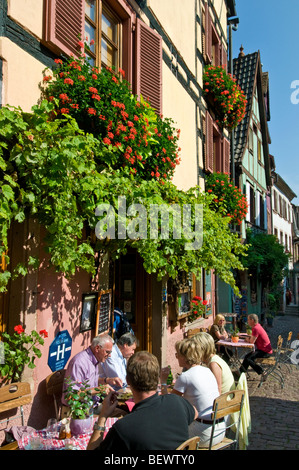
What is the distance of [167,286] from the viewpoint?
7.57 metres

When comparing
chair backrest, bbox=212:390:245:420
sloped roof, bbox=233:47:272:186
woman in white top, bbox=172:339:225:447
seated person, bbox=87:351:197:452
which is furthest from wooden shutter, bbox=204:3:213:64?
seated person, bbox=87:351:197:452

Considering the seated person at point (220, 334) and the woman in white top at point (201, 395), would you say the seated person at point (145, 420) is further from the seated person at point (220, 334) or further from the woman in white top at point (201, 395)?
the seated person at point (220, 334)

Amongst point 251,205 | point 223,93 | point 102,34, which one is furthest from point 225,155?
point 102,34

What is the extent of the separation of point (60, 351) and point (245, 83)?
1551cm

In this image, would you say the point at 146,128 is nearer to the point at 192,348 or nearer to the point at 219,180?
the point at 192,348

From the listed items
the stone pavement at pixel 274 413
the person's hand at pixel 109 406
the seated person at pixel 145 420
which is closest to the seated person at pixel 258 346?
the stone pavement at pixel 274 413

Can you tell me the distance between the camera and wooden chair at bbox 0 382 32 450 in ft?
11.2

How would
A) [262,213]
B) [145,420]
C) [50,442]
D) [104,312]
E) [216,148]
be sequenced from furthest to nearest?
[262,213]
[216,148]
[104,312]
[50,442]
[145,420]

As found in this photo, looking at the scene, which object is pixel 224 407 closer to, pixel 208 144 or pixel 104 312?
pixel 104 312

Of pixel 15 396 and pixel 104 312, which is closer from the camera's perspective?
pixel 15 396

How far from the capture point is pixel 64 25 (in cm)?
454

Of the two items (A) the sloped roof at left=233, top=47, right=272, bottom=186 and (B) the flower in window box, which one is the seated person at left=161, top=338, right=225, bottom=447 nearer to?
(B) the flower in window box
